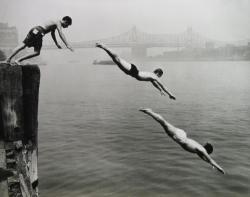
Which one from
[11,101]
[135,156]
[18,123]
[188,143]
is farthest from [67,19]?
[135,156]

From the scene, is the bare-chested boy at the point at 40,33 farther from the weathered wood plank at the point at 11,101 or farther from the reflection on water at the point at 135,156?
the reflection on water at the point at 135,156

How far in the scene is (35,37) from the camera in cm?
812

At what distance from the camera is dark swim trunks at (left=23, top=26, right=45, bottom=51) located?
802 centimetres

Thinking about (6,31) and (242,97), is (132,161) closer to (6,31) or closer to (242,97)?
(242,97)

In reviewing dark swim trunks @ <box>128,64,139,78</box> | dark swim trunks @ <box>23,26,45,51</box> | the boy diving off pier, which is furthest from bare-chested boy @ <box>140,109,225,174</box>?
dark swim trunks @ <box>23,26,45,51</box>

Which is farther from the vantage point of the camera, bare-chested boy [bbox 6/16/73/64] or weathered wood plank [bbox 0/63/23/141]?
bare-chested boy [bbox 6/16/73/64]

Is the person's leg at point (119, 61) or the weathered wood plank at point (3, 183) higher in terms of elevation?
the person's leg at point (119, 61)

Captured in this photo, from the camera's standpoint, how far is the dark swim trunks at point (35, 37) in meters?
8.02

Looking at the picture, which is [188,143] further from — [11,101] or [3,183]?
[3,183]

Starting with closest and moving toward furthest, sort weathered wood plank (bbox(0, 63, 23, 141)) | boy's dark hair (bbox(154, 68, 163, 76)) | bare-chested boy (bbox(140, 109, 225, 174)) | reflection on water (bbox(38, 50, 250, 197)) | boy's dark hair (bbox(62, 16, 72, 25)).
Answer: bare-chested boy (bbox(140, 109, 225, 174))
boy's dark hair (bbox(154, 68, 163, 76))
weathered wood plank (bbox(0, 63, 23, 141))
boy's dark hair (bbox(62, 16, 72, 25))
reflection on water (bbox(38, 50, 250, 197))

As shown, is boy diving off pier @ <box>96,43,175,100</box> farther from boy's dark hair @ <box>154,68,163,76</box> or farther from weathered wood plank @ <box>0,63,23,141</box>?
weathered wood plank @ <box>0,63,23,141</box>

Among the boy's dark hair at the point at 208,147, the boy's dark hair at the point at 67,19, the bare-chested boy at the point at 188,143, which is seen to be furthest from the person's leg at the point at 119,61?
the boy's dark hair at the point at 67,19

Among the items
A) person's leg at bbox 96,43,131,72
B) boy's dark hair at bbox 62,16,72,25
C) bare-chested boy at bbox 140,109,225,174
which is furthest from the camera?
boy's dark hair at bbox 62,16,72,25

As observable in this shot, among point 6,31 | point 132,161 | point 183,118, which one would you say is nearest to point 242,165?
point 132,161
